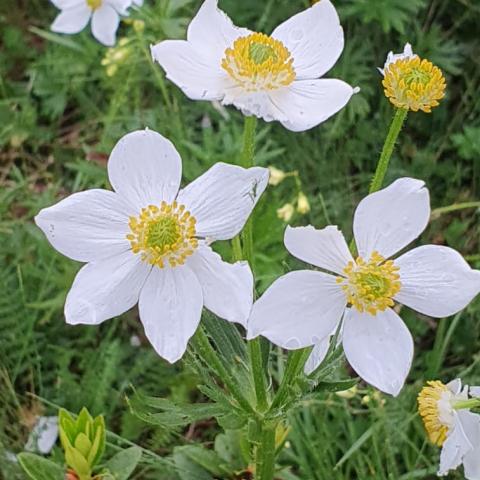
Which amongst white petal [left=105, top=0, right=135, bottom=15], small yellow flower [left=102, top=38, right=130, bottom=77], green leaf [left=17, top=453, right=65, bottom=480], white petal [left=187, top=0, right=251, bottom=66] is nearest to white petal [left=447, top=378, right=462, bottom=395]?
white petal [left=187, top=0, right=251, bottom=66]

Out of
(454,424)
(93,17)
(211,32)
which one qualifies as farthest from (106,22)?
(454,424)

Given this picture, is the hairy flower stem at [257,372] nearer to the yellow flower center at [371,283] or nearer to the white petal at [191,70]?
the white petal at [191,70]

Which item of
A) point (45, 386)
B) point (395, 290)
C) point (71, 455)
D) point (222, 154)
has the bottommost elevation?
point (45, 386)

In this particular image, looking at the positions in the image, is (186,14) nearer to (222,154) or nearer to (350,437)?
(222,154)

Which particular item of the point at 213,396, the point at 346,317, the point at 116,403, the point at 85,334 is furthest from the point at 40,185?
the point at 346,317

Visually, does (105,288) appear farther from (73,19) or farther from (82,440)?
(73,19)

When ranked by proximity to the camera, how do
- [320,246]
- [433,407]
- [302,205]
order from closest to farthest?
1. [320,246]
2. [433,407]
3. [302,205]

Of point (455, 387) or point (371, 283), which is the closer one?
point (371, 283)
